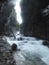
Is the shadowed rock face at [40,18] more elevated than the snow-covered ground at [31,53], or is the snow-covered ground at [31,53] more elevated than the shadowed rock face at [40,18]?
the shadowed rock face at [40,18]

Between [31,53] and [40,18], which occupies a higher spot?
[40,18]

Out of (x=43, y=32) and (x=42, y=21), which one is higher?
(x=42, y=21)

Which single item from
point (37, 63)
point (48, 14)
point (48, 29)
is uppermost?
point (48, 14)

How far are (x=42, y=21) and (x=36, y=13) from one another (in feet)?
6.55

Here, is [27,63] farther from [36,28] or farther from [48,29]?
[36,28]

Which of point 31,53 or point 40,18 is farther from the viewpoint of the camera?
point 40,18

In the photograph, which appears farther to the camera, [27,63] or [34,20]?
[34,20]

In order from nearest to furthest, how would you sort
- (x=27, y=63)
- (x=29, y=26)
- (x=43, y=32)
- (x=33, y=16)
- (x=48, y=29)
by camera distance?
(x=27, y=63)
(x=48, y=29)
(x=43, y=32)
(x=33, y=16)
(x=29, y=26)

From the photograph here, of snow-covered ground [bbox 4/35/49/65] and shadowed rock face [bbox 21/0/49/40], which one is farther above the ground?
shadowed rock face [bbox 21/0/49/40]

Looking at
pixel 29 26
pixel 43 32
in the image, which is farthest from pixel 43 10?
pixel 29 26

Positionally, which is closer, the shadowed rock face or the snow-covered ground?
the snow-covered ground

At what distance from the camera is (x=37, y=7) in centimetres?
2455

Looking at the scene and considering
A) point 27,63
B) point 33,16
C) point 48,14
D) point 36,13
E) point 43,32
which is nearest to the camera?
point 27,63

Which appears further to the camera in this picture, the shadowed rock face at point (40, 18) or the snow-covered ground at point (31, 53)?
the shadowed rock face at point (40, 18)
